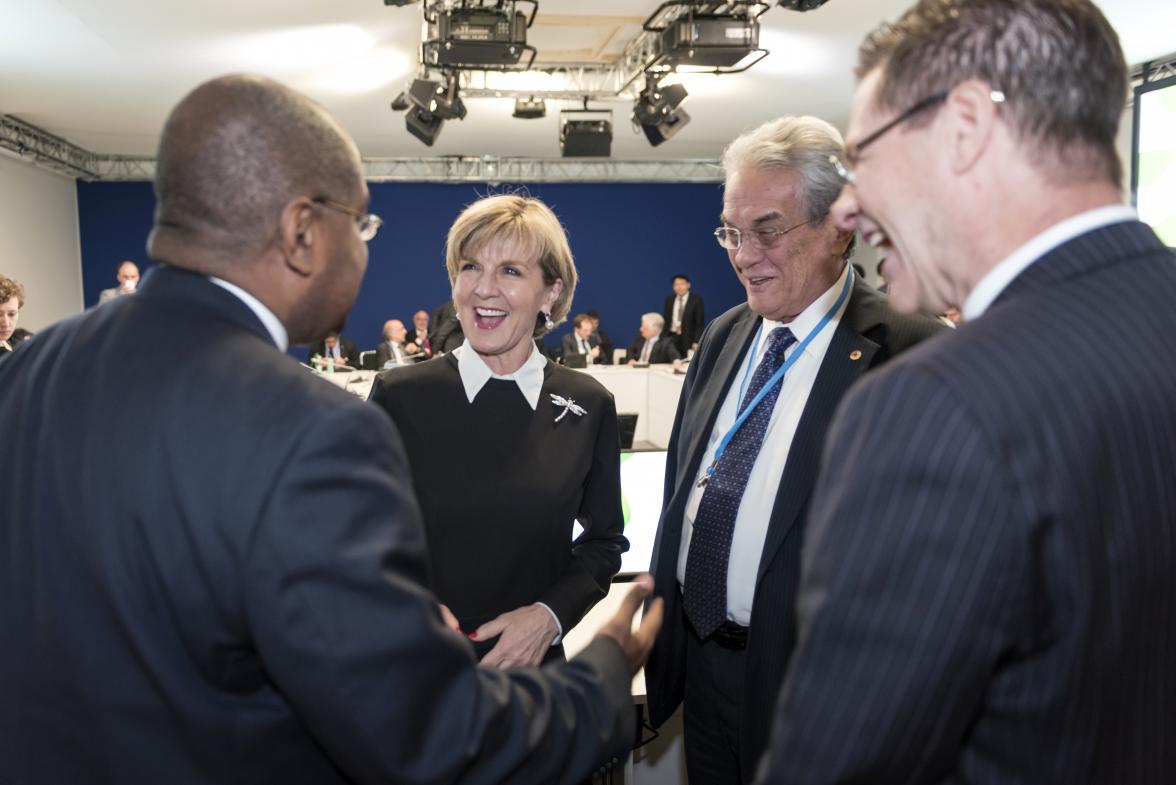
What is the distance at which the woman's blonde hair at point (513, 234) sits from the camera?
2.02 metres

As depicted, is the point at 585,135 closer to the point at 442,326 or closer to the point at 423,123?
the point at 423,123

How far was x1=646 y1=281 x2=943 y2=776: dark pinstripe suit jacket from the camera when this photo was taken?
1688mm

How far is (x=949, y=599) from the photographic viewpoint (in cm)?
79

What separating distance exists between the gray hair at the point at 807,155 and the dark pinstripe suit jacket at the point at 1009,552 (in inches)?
43.2

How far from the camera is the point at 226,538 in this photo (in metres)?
0.88

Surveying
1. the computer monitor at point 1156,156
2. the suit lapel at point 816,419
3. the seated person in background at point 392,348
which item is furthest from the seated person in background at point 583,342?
the suit lapel at point 816,419

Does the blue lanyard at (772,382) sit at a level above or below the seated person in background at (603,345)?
above

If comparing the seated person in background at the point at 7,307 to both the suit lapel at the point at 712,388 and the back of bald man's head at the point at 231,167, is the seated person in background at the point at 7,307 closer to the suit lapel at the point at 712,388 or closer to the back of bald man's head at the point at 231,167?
the suit lapel at the point at 712,388

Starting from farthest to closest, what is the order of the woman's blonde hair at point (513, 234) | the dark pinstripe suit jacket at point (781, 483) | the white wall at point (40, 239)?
1. the white wall at point (40, 239)
2. the woman's blonde hair at point (513, 234)
3. the dark pinstripe suit jacket at point (781, 483)

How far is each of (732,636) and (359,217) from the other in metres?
1.17

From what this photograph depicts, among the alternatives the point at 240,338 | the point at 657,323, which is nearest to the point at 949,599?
the point at 240,338

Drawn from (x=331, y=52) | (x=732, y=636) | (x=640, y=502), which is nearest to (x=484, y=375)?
(x=732, y=636)

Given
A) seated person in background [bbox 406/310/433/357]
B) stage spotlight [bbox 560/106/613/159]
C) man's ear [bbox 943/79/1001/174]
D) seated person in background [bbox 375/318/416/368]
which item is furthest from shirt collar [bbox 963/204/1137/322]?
seated person in background [bbox 406/310/433/357]

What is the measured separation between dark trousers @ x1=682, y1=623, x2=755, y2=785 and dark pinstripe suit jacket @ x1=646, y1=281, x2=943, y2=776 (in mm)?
53
